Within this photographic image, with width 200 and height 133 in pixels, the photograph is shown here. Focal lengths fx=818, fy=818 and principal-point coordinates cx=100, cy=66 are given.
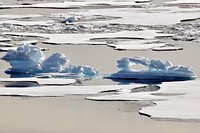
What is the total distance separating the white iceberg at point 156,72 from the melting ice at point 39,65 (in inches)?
11.8

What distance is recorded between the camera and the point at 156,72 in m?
8.48

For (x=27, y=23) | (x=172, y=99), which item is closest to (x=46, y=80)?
(x=172, y=99)

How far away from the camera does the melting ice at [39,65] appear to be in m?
8.67

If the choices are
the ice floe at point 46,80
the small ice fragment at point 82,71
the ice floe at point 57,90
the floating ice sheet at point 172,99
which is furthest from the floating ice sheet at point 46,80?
the floating ice sheet at point 172,99

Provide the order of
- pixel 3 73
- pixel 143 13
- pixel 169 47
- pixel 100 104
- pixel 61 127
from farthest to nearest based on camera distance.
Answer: pixel 143 13, pixel 169 47, pixel 3 73, pixel 100 104, pixel 61 127

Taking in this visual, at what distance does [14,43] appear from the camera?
11.2 m

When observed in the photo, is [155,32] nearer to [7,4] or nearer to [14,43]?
[14,43]

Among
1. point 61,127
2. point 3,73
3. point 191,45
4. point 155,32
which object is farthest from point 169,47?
point 61,127

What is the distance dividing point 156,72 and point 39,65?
1.34 m

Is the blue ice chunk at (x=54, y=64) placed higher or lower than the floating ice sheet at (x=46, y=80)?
higher

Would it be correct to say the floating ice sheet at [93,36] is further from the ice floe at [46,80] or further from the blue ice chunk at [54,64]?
the ice floe at [46,80]

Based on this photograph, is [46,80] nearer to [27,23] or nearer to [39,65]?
[39,65]

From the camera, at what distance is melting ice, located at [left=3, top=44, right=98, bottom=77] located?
8672 millimetres

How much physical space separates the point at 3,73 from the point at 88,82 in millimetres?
1110
